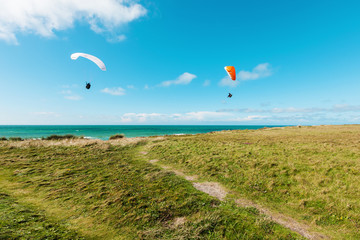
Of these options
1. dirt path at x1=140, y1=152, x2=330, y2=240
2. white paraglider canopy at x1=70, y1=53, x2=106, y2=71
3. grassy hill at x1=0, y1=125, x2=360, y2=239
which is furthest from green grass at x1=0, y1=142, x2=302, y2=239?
white paraglider canopy at x1=70, y1=53, x2=106, y2=71

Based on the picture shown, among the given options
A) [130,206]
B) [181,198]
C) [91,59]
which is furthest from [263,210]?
[91,59]

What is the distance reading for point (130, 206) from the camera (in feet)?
29.0

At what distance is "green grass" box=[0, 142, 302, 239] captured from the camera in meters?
6.91

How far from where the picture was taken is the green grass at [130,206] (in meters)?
6.91

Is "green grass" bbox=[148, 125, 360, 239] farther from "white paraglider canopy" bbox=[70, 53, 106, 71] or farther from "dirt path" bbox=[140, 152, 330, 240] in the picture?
"white paraglider canopy" bbox=[70, 53, 106, 71]

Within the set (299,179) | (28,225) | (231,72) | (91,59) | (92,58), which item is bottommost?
(28,225)

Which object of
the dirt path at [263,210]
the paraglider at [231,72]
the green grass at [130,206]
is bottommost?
the dirt path at [263,210]

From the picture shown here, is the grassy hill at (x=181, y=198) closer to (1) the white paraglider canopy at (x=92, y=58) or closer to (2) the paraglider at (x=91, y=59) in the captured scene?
(2) the paraglider at (x=91, y=59)

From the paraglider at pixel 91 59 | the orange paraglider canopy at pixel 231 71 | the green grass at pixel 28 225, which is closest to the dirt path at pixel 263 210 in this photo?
the green grass at pixel 28 225

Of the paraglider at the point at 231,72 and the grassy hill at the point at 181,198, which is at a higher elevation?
the paraglider at the point at 231,72

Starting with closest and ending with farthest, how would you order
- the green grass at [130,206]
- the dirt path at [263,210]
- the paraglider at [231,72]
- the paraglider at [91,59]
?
the green grass at [130,206] → the dirt path at [263,210] → the paraglider at [91,59] → the paraglider at [231,72]

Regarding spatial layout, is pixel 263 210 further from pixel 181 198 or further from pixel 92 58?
pixel 92 58

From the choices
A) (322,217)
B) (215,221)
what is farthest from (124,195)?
(322,217)

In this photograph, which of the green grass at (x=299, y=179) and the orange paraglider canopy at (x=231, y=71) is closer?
the green grass at (x=299, y=179)
